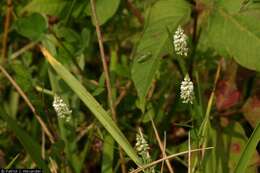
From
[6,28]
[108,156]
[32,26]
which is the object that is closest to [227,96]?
[108,156]

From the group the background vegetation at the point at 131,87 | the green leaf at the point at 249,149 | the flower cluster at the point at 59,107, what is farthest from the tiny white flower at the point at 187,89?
the flower cluster at the point at 59,107

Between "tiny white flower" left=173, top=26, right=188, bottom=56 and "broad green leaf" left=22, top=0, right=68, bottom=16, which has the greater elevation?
"broad green leaf" left=22, top=0, right=68, bottom=16

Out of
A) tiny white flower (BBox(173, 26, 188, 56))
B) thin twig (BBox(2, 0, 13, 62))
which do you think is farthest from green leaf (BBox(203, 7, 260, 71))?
thin twig (BBox(2, 0, 13, 62))

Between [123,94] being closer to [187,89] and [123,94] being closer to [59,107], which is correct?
[59,107]

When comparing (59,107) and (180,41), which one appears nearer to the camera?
(180,41)

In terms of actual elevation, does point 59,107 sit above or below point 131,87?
above

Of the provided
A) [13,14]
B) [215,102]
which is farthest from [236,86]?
[13,14]

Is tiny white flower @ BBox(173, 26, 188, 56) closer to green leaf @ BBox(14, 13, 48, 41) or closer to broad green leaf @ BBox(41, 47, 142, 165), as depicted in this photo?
broad green leaf @ BBox(41, 47, 142, 165)

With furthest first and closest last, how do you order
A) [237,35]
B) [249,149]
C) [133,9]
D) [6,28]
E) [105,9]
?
[6,28], [133,9], [105,9], [237,35], [249,149]
